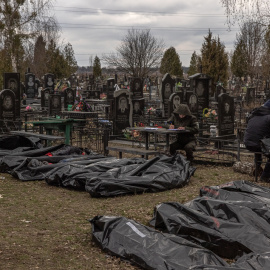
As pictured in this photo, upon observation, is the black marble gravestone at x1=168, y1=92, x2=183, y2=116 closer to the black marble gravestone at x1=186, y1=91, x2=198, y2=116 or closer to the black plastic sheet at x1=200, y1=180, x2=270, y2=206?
the black marble gravestone at x1=186, y1=91, x2=198, y2=116

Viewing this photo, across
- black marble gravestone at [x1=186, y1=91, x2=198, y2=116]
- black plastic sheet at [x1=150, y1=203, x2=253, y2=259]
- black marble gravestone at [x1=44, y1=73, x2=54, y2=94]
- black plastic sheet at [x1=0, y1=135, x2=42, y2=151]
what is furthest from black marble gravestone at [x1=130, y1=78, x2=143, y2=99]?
black plastic sheet at [x1=150, y1=203, x2=253, y2=259]

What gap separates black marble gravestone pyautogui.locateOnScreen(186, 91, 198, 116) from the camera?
18.5 m

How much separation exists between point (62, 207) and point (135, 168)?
6.21ft

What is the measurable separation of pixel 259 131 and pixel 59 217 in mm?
4528

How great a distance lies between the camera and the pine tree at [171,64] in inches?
2397

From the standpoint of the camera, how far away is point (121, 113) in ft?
51.4

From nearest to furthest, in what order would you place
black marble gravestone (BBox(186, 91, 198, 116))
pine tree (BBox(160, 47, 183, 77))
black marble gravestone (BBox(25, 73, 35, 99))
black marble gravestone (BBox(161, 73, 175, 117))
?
black marble gravestone (BBox(186, 91, 198, 116)) → black marble gravestone (BBox(161, 73, 175, 117)) → black marble gravestone (BBox(25, 73, 35, 99)) → pine tree (BBox(160, 47, 183, 77))

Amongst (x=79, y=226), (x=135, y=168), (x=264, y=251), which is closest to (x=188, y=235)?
(x=264, y=251)

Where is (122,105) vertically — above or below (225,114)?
above

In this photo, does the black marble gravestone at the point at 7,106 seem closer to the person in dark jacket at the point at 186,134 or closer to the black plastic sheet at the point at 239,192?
the person in dark jacket at the point at 186,134

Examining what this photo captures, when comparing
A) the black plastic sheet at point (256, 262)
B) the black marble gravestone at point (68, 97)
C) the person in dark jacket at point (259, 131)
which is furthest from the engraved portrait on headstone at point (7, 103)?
the black plastic sheet at point (256, 262)

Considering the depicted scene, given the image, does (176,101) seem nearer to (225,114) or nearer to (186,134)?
(225,114)

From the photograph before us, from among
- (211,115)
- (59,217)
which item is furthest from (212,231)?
(211,115)

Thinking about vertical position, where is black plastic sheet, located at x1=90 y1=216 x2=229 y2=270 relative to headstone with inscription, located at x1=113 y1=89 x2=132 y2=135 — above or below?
below
